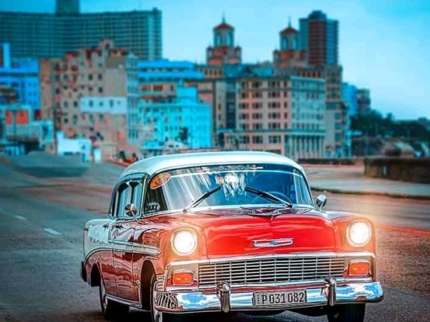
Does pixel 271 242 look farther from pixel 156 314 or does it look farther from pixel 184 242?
pixel 156 314

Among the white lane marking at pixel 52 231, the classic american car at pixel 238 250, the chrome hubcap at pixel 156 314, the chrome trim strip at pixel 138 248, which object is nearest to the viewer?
the classic american car at pixel 238 250

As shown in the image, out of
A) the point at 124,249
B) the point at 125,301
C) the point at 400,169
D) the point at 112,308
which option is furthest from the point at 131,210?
the point at 400,169

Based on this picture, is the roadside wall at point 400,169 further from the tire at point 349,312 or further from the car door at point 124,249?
the tire at point 349,312

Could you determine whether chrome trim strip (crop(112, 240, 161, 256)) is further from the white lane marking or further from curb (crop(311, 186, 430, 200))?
curb (crop(311, 186, 430, 200))

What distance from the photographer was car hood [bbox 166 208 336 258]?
35.8ft

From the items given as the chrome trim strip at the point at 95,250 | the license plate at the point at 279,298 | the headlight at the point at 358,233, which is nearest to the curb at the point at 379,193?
the chrome trim strip at the point at 95,250

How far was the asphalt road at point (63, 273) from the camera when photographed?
13.8 m

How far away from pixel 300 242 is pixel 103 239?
2911 millimetres

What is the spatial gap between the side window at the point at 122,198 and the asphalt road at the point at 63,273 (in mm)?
996

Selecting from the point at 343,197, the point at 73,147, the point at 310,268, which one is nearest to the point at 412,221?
the point at 343,197

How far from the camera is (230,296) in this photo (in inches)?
423

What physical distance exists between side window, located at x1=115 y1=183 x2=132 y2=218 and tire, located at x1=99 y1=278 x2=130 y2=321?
666 mm

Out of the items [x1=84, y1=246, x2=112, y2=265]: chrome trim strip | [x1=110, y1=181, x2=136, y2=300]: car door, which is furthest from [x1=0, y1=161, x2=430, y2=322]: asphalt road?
[x1=110, y1=181, x2=136, y2=300]: car door

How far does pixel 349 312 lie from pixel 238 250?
3.75 feet
